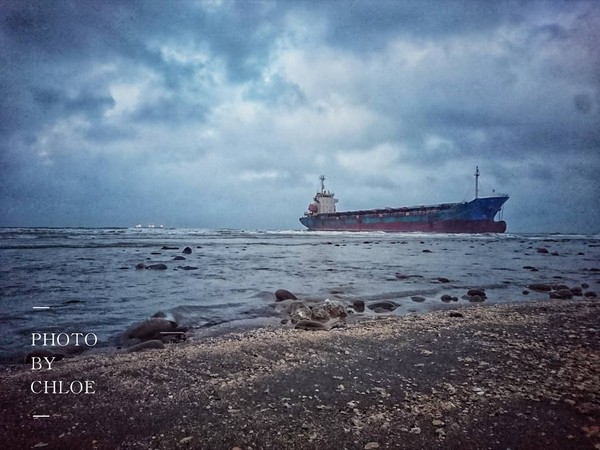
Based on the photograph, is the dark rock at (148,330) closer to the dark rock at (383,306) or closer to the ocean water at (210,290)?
the ocean water at (210,290)

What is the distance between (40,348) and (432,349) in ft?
17.2

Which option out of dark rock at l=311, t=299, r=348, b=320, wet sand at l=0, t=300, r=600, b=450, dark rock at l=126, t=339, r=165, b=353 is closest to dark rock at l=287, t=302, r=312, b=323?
dark rock at l=311, t=299, r=348, b=320

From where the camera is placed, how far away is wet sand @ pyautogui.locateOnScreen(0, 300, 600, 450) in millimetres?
2223

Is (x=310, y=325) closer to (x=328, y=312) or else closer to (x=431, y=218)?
(x=328, y=312)

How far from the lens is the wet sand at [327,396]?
2.22m

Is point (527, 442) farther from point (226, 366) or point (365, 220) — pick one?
point (365, 220)

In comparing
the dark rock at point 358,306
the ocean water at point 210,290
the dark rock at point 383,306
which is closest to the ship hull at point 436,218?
the ocean water at point 210,290

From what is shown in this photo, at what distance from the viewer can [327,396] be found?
281 centimetres

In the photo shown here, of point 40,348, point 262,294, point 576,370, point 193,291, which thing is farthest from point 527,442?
point 193,291

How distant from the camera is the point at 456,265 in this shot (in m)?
14.3

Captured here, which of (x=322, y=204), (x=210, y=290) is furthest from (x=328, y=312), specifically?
(x=322, y=204)

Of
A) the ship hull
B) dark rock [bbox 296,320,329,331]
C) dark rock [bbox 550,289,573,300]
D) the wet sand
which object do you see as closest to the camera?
the wet sand

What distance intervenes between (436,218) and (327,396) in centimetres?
5433

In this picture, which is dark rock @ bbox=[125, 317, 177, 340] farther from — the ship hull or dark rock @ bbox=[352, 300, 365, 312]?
the ship hull
